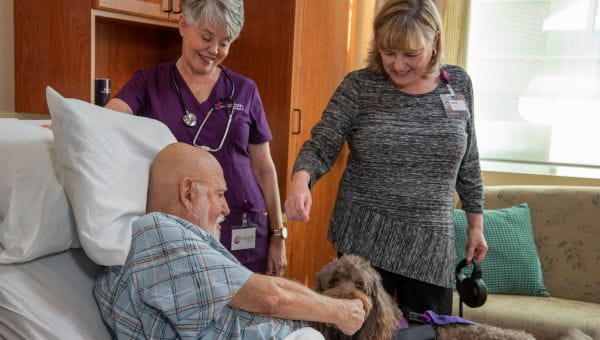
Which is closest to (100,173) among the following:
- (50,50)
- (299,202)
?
(299,202)

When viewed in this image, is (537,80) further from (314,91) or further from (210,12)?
(210,12)

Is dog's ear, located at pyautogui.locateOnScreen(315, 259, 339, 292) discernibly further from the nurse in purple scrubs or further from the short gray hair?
the short gray hair

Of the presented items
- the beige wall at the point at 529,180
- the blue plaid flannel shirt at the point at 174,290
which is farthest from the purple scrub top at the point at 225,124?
the beige wall at the point at 529,180

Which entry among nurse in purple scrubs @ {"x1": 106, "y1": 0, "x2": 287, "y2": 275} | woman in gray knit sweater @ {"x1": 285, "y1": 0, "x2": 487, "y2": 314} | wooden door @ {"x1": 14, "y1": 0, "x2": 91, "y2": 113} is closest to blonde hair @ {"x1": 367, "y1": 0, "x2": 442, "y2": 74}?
woman in gray knit sweater @ {"x1": 285, "y1": 0, "x2": 487, "y2": 314}

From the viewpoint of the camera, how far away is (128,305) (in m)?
1.27

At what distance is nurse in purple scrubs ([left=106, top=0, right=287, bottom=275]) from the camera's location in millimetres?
1776

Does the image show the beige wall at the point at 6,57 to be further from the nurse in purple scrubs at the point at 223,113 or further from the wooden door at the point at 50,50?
the nurse in purple scrubs at the point at 223,113

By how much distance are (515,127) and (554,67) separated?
1.28 feet

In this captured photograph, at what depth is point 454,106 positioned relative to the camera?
181 centimetres

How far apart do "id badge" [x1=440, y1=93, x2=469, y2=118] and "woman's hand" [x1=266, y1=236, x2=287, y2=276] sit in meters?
0.70

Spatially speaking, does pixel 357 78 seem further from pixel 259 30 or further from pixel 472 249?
pixel 259 30

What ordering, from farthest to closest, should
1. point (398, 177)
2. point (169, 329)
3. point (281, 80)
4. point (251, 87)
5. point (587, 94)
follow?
point (587, 94) < point (281, 80) < point (251, 87) < point (398, 177) < point (169, 329)

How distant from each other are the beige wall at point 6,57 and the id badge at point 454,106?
1.99m

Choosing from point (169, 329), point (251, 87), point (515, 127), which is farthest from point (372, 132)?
point (515, 127)
